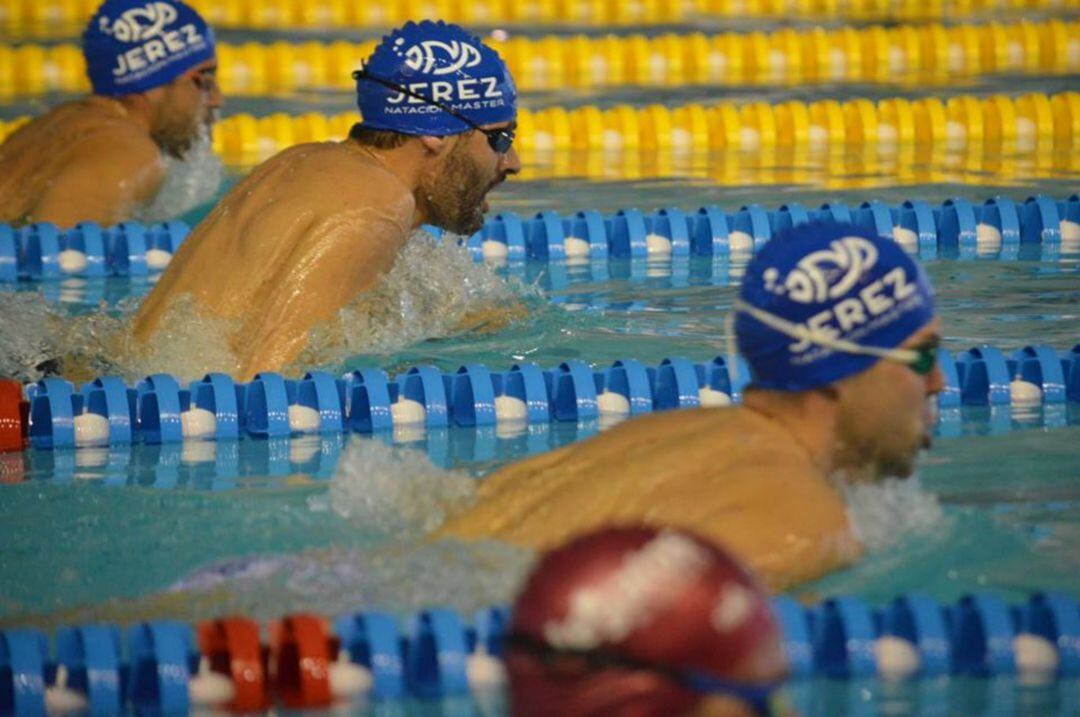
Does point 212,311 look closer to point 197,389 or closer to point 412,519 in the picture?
point 197,389

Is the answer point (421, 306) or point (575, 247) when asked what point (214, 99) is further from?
point (421, 306)

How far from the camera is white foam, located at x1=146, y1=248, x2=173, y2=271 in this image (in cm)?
667

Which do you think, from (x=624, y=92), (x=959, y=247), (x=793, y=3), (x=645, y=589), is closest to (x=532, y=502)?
(x=645, y=589)

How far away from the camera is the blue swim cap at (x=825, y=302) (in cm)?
303

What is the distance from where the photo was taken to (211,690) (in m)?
2.94

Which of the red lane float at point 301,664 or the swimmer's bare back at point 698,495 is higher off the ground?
the swimmer's bare back at point 698,495

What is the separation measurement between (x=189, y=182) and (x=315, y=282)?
3063 millimetres

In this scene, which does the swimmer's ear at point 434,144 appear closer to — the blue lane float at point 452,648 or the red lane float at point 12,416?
the red lane float at point 12,416

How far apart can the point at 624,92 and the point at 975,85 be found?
1.86m

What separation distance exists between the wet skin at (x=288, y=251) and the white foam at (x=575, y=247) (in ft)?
6.46

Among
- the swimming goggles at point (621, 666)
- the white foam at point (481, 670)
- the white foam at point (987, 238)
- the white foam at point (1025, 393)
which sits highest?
the swimming goggles at point (621, 666)

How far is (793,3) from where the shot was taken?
12.4 m

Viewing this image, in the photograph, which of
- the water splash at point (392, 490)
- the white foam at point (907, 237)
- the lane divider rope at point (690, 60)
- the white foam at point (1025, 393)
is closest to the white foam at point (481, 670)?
the water splash at point (392, 490)

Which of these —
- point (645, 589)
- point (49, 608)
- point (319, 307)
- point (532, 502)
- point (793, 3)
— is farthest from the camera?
point (793, 3)
